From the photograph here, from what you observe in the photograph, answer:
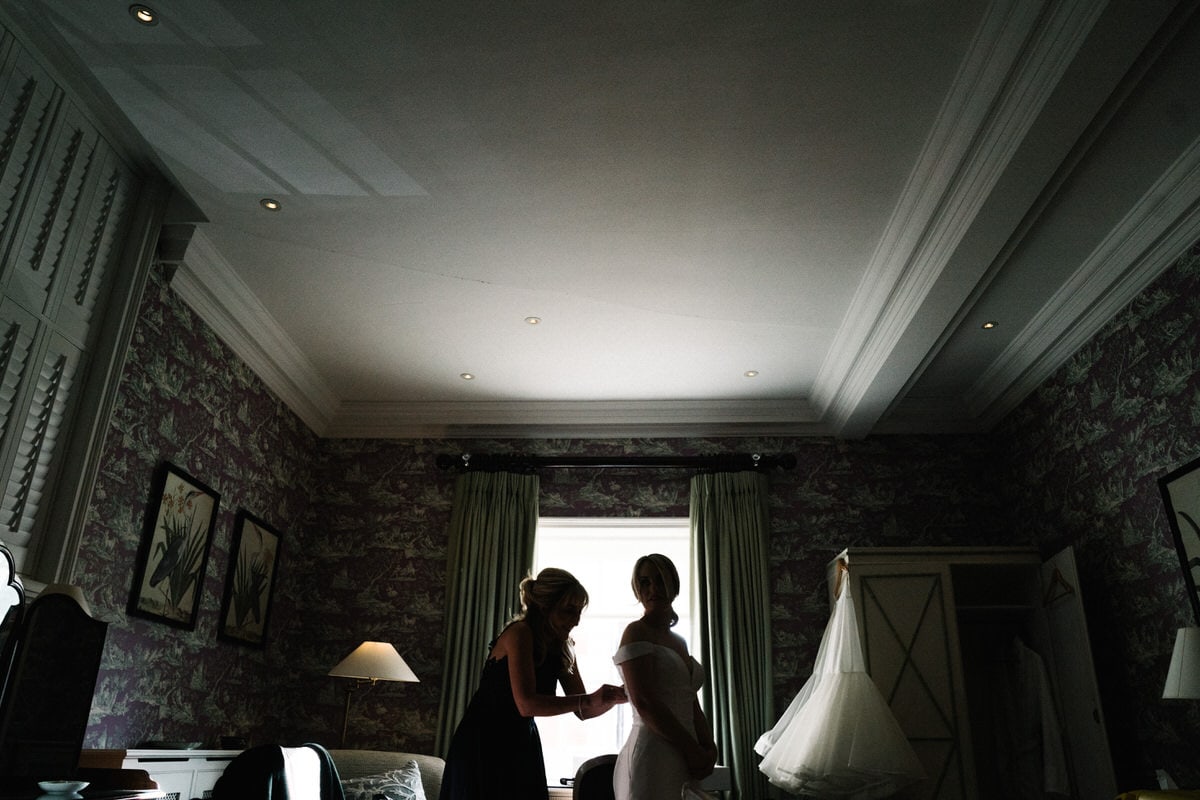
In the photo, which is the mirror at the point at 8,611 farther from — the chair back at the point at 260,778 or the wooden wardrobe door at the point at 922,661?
the wooden wardrobe door at the point at 922,661

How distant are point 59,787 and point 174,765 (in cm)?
115

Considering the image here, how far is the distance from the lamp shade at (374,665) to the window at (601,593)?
102 cm

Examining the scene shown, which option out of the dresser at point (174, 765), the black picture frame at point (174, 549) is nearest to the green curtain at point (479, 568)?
the black picture frame at point (174, 549)

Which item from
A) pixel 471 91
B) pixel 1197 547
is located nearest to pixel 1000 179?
pixel 1197 547

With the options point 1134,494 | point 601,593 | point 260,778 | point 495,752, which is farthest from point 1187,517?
point 260,778

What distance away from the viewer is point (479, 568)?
5.11 metres

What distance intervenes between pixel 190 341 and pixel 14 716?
225 centimetres

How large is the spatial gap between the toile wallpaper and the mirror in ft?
3.46

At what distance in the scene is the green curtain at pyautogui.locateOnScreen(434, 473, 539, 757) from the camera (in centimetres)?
487

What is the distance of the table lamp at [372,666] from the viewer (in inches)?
173

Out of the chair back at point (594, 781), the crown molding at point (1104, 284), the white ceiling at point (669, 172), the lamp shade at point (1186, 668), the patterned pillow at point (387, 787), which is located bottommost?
the patterned pillow at point (387, 787)

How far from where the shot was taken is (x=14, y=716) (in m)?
2.07

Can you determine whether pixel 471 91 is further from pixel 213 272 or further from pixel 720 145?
pixel 213 272

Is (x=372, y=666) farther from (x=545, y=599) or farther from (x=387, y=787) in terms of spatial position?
(x=545, y=599)
